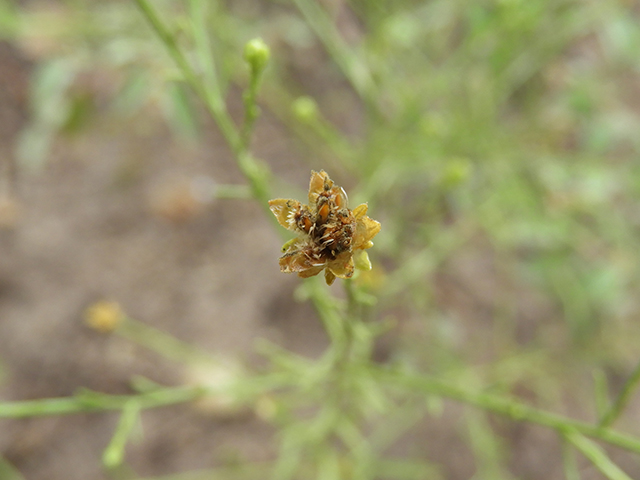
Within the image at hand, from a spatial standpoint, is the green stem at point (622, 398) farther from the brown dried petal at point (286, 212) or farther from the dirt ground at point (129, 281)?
the dirt ground at point (129, 281)

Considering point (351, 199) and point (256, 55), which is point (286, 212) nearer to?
point (256, 55)

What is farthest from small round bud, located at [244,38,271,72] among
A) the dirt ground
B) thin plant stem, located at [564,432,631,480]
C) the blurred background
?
the dirt ground

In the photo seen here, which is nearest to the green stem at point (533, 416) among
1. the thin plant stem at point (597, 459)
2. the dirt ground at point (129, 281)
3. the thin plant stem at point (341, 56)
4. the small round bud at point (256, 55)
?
the thin plant stem at point (597, 459)

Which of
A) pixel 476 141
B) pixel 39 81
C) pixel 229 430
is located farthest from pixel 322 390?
pixel 39 81

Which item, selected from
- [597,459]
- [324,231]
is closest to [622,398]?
[597,459]

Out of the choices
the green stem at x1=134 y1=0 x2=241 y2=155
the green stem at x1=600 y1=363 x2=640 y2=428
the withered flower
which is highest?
the green stem at x1=134 y1=0 x2=241 y2=155

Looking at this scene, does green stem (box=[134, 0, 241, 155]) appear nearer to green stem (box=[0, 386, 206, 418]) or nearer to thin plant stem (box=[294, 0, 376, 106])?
green stem (box=[0, 386, 206, 418])

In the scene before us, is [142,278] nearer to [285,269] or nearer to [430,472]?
[430,472]
